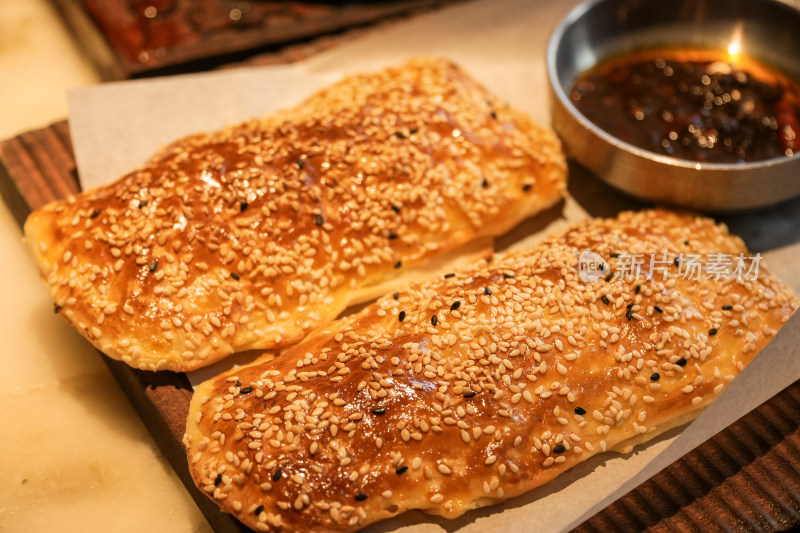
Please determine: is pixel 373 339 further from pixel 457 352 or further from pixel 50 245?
pixel 50 245

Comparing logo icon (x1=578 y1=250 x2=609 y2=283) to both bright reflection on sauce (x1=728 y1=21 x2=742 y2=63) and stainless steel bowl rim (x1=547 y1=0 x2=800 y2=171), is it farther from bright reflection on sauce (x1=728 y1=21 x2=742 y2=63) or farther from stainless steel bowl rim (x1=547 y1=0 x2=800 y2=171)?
bright reflection on sauce (x1=728 y1=21 x2=742 y2=63)

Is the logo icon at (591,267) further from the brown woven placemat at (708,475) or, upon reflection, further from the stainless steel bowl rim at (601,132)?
the brown woven placemat at (708,475)

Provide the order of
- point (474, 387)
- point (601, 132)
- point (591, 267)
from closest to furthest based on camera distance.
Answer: point (474, 387) → point (591, 267) → point (601, 132)

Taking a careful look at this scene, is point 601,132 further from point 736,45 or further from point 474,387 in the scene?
point 474,387

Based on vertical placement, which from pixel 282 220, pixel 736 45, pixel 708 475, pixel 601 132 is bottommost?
pixel 708 475

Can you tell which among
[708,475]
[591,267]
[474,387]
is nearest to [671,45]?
[591,267]

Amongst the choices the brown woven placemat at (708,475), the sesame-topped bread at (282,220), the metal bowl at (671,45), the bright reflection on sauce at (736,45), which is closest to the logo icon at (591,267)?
the sesame-topped bread at (282,220)

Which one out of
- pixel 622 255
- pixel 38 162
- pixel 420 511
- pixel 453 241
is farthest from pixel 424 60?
pixel 420 511
